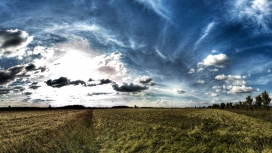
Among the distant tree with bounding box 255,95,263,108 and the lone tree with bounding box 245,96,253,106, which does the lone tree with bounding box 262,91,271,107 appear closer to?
the distant tree with bounding box 255,95,263,108

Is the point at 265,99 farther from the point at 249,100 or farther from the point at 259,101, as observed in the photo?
the point at 249,100

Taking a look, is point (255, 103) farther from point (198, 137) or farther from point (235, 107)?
point (198, 137)

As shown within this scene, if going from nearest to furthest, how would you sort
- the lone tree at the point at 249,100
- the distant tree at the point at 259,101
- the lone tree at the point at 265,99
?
the lone tree at the point at 265,99 < the distant tree at the point at 259,101 < the lone tree at the point at 249,100

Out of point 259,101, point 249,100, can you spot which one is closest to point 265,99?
point 259,101

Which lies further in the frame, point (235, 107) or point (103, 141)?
point (235, 107)

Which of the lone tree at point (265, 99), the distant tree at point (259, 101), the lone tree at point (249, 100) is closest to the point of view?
the lone tree at point (265, 99)

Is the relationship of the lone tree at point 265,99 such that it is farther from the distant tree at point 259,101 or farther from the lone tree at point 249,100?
the lone tree at point 249,100

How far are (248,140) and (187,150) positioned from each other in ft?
18.8

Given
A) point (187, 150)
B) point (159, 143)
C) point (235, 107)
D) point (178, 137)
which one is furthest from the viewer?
point (235, 107)

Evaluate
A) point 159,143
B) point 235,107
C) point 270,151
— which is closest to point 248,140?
point 270,151

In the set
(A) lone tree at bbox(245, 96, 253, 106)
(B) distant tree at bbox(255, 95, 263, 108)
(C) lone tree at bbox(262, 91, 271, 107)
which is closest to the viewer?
(C) lone tree at bbox(262, 91, 271, 107)

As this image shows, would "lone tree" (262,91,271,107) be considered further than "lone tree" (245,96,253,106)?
No

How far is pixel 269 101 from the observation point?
128 metres

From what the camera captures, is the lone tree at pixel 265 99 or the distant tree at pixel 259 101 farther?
the distant tree at pixel 259 101
